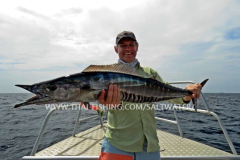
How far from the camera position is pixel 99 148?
5.05 metres

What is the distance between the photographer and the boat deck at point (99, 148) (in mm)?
4617

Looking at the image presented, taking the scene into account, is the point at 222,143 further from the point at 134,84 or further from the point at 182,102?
the point at 134,84

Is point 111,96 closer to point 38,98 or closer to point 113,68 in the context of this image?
point 113,68

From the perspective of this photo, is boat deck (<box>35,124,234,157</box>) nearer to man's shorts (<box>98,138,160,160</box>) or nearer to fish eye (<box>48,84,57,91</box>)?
man's shorts (<box>98,138,160,160</box>)

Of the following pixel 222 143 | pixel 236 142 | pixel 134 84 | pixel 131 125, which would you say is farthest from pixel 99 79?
pixel 236 142

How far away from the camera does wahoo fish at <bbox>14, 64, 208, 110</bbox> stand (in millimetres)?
2438

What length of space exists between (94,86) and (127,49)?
4.15ft

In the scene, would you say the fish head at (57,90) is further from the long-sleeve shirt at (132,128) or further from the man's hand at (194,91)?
the man's hand at (194,91)

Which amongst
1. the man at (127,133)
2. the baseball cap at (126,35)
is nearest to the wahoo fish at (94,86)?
the man at (127,133)

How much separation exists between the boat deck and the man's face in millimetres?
3062

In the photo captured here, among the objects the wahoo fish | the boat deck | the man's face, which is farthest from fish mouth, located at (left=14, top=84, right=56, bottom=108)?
the boat deck

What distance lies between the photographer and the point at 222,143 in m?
9.25

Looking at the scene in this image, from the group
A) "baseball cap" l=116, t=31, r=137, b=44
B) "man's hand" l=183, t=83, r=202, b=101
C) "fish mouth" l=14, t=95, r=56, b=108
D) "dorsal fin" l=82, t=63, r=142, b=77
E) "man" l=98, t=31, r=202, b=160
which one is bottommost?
"man" l=98, t=31, r=202, b=160

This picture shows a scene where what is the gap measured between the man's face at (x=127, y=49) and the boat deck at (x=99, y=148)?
10.0 ft
